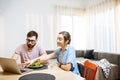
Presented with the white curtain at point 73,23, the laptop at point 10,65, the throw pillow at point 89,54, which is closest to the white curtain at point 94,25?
the white curtain at point 73,23

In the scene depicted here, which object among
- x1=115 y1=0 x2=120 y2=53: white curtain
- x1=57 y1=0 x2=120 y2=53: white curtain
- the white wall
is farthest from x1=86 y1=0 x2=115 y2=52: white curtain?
the white wall

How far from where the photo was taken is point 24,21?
4836 millimetres

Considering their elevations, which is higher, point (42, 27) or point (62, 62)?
point (42, 27)

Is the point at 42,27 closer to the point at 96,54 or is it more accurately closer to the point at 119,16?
the point at 96,54

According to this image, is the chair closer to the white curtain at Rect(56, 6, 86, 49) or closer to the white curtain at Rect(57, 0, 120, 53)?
the white curtain at Rect(57, 0, 120, 53)

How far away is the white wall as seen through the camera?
4555mm

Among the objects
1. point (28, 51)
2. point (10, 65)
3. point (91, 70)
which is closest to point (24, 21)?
point (28, 51)

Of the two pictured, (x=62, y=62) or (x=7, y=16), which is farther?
(x=7, y=16)

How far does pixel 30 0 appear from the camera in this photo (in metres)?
Answer: 4.91

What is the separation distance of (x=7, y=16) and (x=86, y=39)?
10.3 ft

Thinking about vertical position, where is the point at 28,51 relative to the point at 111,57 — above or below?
above

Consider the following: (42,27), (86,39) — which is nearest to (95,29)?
(86,39)

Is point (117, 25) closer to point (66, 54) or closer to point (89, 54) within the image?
point (89, 54)

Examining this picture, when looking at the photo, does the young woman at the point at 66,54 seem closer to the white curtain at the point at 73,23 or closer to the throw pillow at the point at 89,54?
the throw pillow at the point at 89,54
